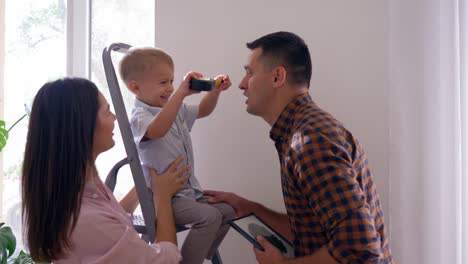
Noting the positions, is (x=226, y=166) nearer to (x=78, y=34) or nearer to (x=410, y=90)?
(x=410, y=90)

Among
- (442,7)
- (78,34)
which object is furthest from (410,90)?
(78,34)

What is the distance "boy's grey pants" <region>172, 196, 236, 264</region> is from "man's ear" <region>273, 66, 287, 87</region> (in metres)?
0.42

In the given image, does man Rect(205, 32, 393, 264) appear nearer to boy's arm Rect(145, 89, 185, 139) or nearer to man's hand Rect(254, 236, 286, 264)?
man's hand Rect(254, 236, 286, 264)

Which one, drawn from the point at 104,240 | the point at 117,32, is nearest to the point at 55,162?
the point at 104,240

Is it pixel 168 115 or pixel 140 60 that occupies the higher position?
pixel 140 60

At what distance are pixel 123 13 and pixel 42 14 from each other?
52cm

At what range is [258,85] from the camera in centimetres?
162

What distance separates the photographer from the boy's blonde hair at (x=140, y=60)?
5.26 feet

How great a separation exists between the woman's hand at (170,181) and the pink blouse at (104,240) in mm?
179

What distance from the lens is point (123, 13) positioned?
2619mm

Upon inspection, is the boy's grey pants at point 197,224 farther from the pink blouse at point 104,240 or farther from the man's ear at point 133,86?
the man's ear at point 133,86

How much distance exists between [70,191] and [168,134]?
0.44 metres

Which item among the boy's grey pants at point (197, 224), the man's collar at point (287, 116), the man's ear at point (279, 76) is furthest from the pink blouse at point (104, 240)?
the man's ear at point (279, 76)

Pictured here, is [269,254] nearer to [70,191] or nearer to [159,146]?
[159,146]
